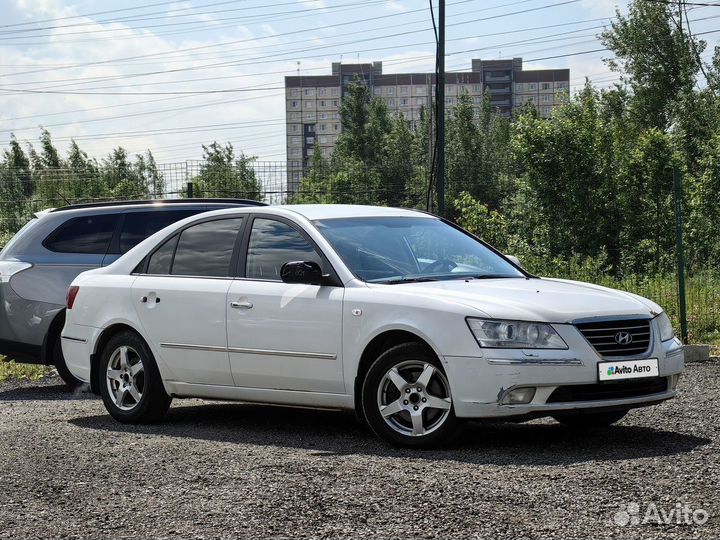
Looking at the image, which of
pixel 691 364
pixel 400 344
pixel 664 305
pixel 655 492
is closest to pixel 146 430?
pixel 400 344

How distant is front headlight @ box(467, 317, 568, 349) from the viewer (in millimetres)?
6949

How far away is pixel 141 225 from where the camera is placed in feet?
39.5

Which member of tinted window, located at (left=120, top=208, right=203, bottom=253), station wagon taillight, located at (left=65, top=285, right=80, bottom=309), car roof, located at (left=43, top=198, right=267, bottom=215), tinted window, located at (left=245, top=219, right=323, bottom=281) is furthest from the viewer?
car roof, located at (left=43, top=198, right=267, bottom=215)

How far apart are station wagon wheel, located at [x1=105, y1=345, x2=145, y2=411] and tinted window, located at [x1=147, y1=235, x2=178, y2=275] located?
2.07 feet

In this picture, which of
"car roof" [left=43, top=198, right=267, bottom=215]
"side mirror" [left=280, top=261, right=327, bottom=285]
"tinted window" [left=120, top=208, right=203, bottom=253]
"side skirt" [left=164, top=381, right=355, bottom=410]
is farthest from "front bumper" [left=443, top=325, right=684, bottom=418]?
"tinted window" [left=120, top=208, right=203, bottom=253]

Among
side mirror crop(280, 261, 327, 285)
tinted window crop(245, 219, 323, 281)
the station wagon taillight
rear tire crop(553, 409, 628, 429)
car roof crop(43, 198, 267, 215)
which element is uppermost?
car roof crop(43, 198, 267, 215)

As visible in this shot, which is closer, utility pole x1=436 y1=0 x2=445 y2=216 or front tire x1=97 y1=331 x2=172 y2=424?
front tire x1=97 y1=331 x2=172 y2=424

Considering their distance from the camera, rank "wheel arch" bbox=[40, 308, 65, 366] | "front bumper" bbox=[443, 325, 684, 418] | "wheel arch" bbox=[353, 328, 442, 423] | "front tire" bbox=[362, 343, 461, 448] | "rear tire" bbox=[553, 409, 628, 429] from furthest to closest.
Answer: "wheel arch" bbox=[40, 308, 65, 366] < "rear tire" bbox=[553, 409, 628, 429] < "wheel arch" bbox=[353, 328, 442, 423] < "front tire" bbox=[362, 343, 461, 448] < "front bumper" bbox=[443, 325, 684, 418]

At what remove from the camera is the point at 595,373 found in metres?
7.00

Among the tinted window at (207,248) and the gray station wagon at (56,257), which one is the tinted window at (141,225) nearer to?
the gray station wagon at (56,257)

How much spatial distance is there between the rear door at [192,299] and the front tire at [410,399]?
1.42 metres

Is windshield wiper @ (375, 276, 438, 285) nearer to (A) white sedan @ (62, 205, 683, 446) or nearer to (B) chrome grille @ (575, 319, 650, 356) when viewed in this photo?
(A) white sedan @ (62, 205, 683, 446)

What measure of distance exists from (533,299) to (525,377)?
1.86ft

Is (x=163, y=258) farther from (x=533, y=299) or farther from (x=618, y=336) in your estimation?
(x=618, y=336)
